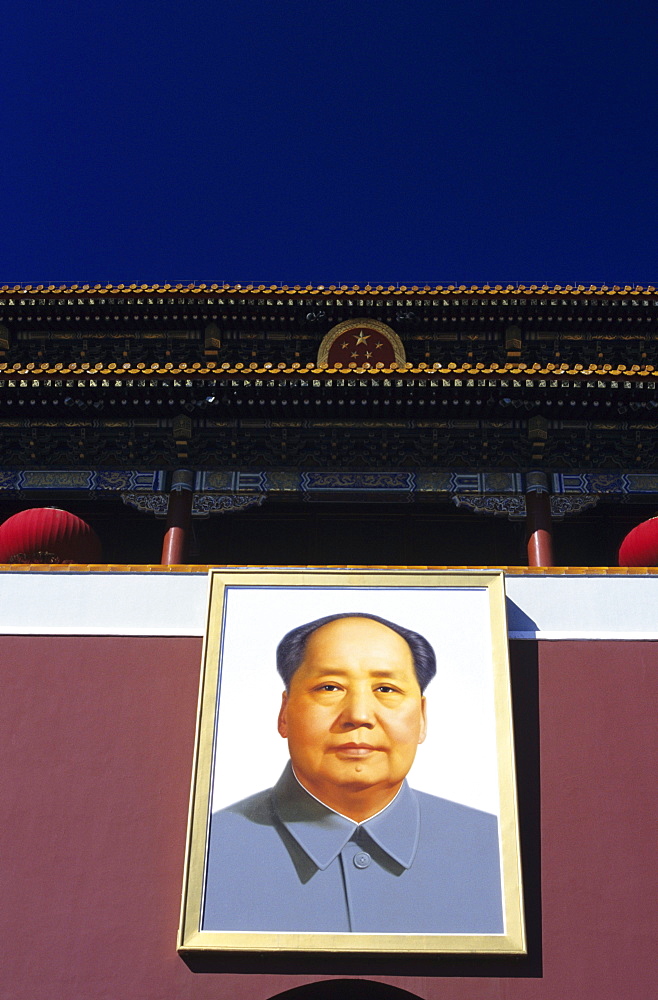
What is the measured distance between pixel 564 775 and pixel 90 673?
3270 millimetres

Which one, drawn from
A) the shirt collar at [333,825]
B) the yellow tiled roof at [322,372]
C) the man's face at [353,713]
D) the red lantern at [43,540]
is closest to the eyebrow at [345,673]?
the man's face at [353,713]

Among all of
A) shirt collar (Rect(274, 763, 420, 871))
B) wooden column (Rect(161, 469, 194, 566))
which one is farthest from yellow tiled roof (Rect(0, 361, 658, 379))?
shirt collar (Rect(274, 763, 420, 871))

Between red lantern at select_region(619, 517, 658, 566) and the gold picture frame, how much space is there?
71.0 inches

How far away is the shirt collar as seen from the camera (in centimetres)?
587

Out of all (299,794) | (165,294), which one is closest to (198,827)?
(299,794)

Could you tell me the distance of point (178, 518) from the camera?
29.5 ft

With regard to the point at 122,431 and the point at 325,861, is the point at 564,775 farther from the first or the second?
the point at 122,431

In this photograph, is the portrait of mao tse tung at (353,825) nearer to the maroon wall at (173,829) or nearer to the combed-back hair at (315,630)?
the combed-back hair at (315,630)

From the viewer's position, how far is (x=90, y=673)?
662cm

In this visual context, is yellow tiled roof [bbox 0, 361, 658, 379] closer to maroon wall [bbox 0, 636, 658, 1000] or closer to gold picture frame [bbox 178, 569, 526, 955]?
gold picture frame [bbox 178, 569, 526, 955]

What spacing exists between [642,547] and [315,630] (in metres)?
3.02

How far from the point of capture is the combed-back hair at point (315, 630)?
21.3 feet

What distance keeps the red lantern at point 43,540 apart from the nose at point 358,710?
117 inches

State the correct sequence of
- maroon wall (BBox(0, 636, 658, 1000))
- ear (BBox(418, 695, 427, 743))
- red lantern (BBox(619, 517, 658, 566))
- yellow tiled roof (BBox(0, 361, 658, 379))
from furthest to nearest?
yellow tiled roof (BBox(0, 361, 658, 379))
red lantern (BBox(619, 517, 658, 566))
ear (BBox(418, 695, 427, 743))
maroon wall (BBox(0, 636, 658, 1000))
